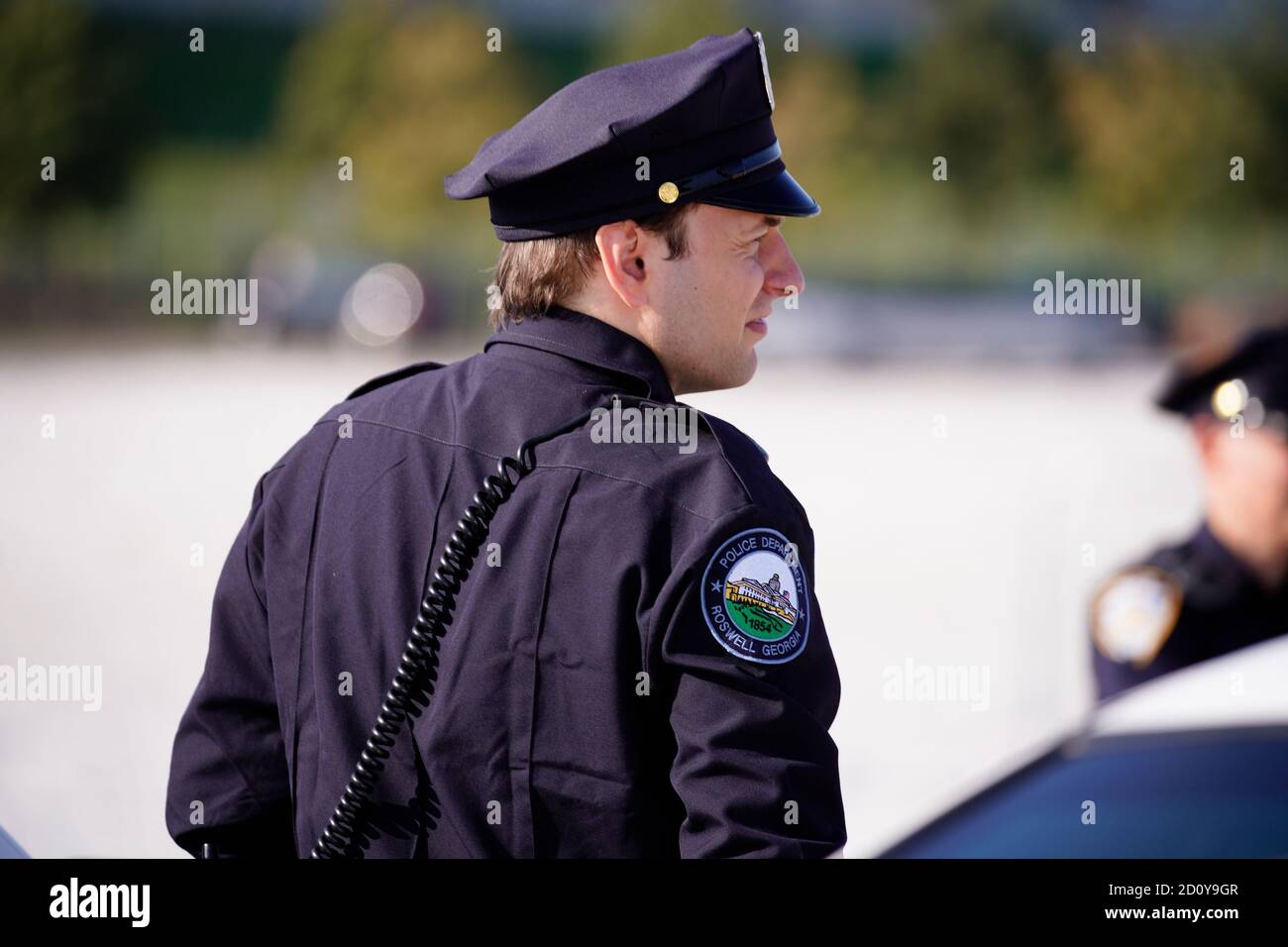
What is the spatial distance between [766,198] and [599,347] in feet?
0.98

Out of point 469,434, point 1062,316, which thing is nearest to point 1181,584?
point 469,434

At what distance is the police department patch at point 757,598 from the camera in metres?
1.71

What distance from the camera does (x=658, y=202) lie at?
1.98m

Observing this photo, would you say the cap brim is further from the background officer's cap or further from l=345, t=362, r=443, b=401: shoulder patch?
the background officer's cap

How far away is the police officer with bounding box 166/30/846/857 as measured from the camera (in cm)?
172

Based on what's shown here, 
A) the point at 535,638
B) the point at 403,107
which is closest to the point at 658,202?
the point at 535,638

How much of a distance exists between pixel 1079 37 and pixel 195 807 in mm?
31052

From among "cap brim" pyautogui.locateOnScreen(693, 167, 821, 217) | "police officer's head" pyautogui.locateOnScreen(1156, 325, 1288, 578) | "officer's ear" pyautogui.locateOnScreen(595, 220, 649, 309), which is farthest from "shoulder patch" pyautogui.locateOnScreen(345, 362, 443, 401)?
"police officer's head" pyautogui.locateOnScreen(1156, 325, 1288, 578)

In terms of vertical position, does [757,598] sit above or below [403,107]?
below

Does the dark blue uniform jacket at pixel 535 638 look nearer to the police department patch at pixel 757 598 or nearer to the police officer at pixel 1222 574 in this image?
the police department patch at pixel 757 598

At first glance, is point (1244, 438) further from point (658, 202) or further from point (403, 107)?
point (403, 107)

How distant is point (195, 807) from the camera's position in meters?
2.10

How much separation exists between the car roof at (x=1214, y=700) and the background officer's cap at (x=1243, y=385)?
1666 mm
